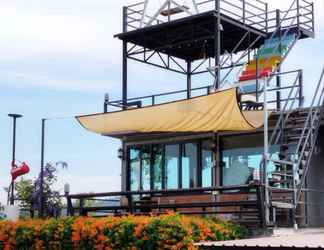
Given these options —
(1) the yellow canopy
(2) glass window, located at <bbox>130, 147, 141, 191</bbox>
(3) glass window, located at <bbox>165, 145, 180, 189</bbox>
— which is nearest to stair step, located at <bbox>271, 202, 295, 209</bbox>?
(1) the yellow canopy

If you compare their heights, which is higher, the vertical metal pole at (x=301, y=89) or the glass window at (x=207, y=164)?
the vertical metal pole at (x=301, y=89)

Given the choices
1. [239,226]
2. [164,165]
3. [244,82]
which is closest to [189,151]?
[164,165]

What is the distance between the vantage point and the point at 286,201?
13328 millimetres

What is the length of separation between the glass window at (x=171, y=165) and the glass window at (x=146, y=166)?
62 cm

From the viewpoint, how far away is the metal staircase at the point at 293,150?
42.3 ft

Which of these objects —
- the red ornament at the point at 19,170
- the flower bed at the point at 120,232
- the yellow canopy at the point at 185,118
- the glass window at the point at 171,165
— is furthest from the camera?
the red ornament at the point at 19,170

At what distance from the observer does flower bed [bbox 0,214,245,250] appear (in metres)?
10.4

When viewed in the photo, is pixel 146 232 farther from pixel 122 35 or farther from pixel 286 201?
pixel 122 35

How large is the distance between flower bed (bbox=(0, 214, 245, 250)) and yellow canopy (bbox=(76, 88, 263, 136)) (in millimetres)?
2824

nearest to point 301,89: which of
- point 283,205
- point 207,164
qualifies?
point 207,164

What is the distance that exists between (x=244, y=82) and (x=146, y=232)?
7.86 metres

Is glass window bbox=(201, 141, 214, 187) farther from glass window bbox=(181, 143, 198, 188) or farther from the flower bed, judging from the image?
the flower bed

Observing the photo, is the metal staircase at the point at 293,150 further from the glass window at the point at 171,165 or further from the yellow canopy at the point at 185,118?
the glass window at the point at 171,165

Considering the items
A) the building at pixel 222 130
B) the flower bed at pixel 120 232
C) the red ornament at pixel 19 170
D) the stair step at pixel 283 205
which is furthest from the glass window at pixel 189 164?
the flower bed at pixel 120 232
